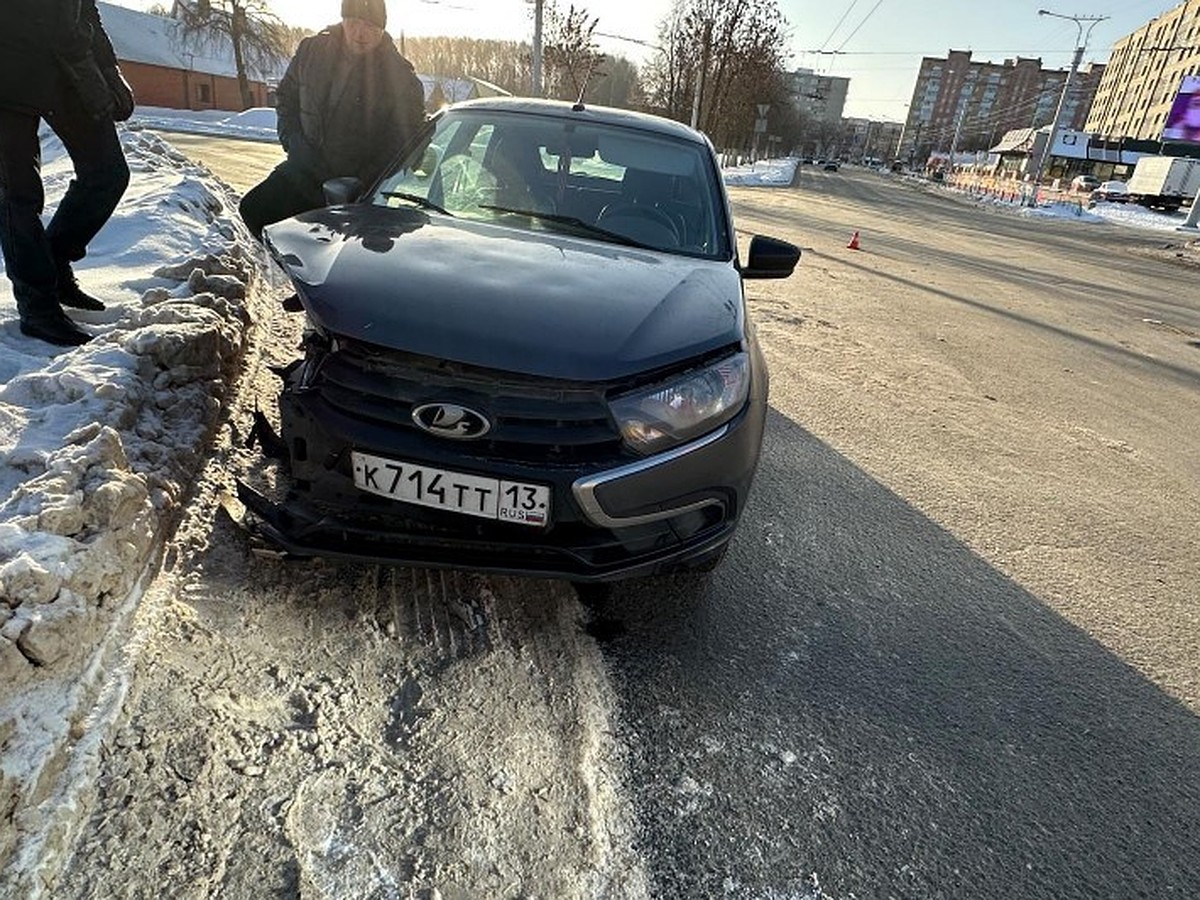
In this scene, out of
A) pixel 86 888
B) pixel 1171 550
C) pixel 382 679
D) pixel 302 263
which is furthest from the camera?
pixel 1171 550

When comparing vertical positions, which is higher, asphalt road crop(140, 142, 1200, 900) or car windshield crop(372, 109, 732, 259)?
car windshield crop(372, 109, 732, 259)

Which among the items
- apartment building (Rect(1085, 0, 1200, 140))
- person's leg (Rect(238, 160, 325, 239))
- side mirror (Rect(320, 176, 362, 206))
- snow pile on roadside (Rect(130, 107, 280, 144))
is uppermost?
apartment building (Rect(1085, 0, 1200, 140))

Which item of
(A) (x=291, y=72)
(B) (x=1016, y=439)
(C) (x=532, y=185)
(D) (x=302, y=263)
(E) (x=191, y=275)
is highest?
(A) (x=291, y=72)

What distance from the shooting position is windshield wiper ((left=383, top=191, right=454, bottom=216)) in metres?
3.05

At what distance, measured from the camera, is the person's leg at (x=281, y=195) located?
167 inches

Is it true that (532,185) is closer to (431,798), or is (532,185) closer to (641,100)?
(431,798)

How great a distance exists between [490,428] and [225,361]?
7.16 ft

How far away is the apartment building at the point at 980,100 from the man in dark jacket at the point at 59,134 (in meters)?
125

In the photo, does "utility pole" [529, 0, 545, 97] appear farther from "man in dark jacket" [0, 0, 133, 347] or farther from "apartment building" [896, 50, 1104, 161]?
"apartment building" [896, 50, 1104, 161]

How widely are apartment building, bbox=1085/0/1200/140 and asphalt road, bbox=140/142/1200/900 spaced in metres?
88.6

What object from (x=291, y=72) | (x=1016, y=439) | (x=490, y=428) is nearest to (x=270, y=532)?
(x=490, y=428)

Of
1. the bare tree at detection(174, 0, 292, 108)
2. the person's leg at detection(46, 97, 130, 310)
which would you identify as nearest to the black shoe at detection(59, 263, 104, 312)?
the person's leg at detection(46, 97, 130, 310)

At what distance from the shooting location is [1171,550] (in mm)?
3422

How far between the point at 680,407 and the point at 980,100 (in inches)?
6236
